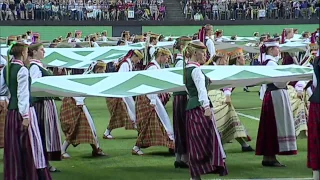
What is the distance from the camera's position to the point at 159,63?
817 centimetres

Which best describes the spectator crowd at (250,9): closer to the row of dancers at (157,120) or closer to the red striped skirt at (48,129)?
the row of dancers at (157,120)

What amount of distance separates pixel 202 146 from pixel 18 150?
1.65 metres

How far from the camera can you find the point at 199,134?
20.8 feet

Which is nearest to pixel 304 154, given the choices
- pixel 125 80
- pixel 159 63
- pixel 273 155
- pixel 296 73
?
pixel 273 155

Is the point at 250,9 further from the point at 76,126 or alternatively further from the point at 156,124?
the point at 76,126

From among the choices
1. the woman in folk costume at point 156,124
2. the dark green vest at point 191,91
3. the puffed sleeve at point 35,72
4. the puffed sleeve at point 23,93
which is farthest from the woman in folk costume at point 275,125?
the puffed sleeve at point 23,93

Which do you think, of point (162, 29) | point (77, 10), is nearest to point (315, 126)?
point (162, 29)

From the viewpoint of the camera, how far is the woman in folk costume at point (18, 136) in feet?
19.5

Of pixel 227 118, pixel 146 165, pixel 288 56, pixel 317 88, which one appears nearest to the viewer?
pixel 317 88

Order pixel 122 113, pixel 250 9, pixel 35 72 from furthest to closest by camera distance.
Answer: pixel 250 9
pixel 122 113
pixel 35 72

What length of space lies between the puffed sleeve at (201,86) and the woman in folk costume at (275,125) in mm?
1458

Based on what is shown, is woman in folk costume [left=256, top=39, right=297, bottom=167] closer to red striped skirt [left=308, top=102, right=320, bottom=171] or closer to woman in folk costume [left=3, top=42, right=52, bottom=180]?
red striped skirt [left=308, top=102, right=320, bottom=171]

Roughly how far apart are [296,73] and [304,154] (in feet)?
5.13

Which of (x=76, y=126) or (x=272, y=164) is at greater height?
(x=76, y=126)
